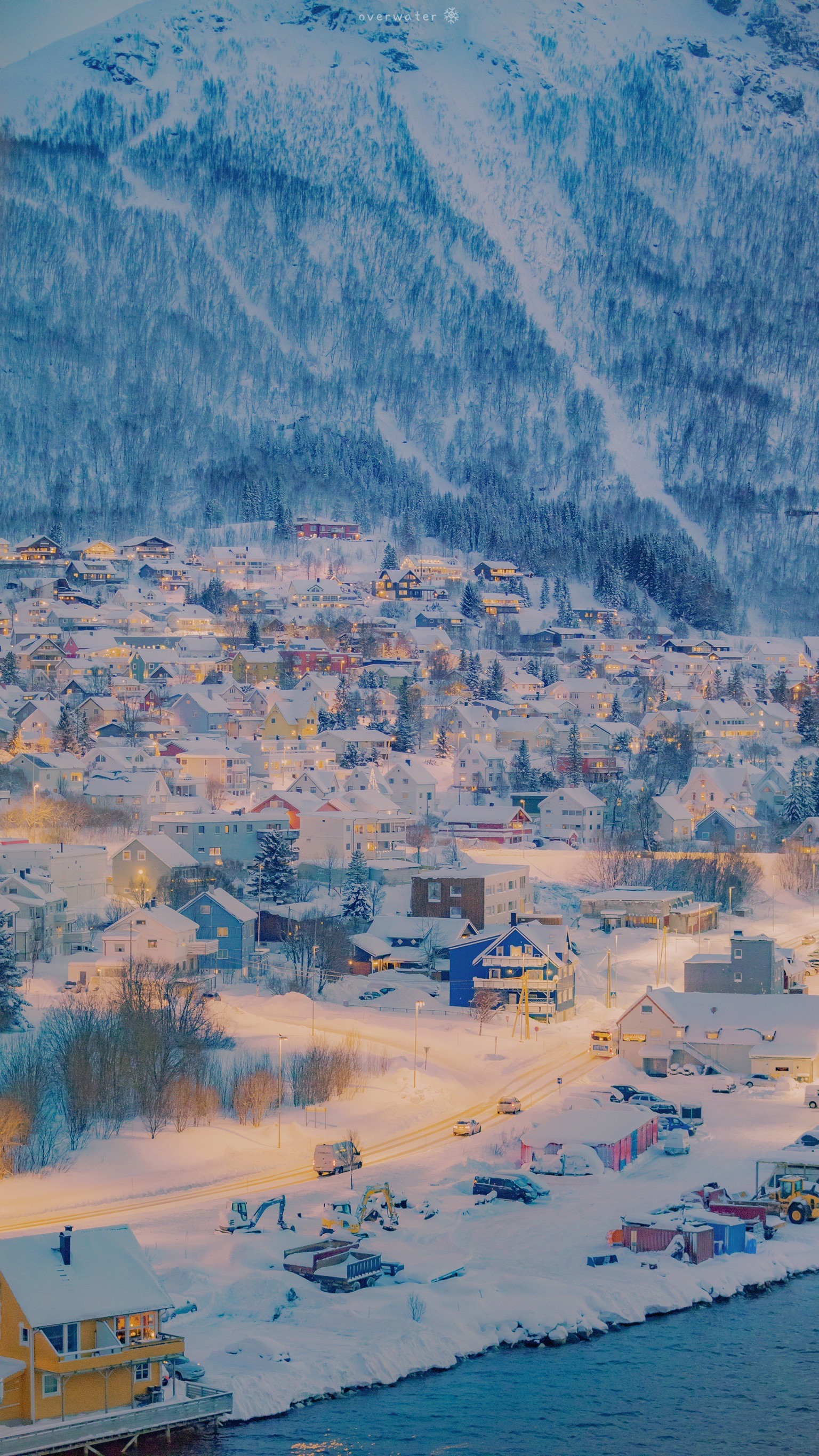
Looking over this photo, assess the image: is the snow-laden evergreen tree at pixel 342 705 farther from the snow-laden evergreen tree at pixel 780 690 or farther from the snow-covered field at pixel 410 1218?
the snow-covered field at pixel 410 1218

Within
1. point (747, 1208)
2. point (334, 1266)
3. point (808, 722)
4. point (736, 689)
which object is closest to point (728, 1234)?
point (747, 1208)

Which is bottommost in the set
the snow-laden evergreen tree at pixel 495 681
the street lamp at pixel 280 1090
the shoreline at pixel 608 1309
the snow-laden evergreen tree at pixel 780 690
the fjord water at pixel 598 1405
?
the fjord water at pixel 598 1405

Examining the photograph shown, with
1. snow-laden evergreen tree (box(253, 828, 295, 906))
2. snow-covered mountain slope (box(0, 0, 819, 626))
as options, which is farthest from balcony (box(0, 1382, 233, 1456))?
snow-covered mountain slope (box(0, 0, 819, 626))

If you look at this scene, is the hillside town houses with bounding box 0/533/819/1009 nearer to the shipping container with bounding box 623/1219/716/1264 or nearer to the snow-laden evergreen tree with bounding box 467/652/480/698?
the snow-laden evergreen tree with bounding box 467/652/480/698

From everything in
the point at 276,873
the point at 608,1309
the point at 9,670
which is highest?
the point at 9,670

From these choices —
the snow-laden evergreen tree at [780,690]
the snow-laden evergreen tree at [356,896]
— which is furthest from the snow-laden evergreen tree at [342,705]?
the snow-laden evergreen tree at [356,896]

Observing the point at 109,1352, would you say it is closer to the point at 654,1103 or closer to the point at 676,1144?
the point at 676,1144
